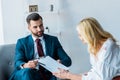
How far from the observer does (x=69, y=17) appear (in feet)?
11.2

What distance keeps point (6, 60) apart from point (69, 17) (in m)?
1.03

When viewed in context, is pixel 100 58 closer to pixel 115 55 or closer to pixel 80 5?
pixel 115 55

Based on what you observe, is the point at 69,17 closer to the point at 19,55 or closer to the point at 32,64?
the point at 19,55

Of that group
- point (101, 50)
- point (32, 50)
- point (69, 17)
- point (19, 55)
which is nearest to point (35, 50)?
point (32, 50)

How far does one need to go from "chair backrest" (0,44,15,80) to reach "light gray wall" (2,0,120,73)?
352 mm

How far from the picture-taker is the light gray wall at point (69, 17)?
3203 millimetres

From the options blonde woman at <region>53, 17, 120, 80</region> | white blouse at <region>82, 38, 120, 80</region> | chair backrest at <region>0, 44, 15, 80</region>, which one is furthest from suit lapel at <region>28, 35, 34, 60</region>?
white blouse at <region>82, 38, 120, 80</region>

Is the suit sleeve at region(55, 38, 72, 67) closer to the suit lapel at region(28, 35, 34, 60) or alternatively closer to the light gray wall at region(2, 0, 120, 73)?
the suit lapel at region(28, 35, 34, 60)

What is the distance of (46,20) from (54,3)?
24 cm

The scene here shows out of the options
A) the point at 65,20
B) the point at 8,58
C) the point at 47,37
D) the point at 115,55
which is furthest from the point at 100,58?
the point at 65,20

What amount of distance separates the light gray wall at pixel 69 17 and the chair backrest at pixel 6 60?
1.16 ft

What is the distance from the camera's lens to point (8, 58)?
2859 mm

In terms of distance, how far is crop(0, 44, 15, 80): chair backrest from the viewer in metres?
2.79

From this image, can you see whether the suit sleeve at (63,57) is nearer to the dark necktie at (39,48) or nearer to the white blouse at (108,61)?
the dark necktie at (39,48)
